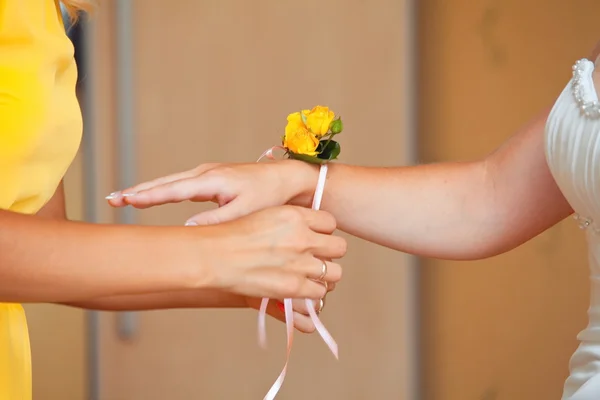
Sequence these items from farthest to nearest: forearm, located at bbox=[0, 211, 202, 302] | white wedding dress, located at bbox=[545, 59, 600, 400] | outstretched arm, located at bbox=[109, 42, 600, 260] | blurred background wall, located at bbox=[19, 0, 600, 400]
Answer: blurred background wall, located at bbox=[19, 0, 600, 400] < outstretched arm, located at bbox=[109, 42, 600, 260] < white wedding dress, located at bbox=[545, 59, 600, 400] < forearm, located at bbox=[0, 211, 202, 302]

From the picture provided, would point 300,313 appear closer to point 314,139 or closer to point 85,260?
point 314,139

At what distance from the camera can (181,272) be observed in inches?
31.9

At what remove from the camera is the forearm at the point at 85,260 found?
786mm

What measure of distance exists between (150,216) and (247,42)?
0.61 m

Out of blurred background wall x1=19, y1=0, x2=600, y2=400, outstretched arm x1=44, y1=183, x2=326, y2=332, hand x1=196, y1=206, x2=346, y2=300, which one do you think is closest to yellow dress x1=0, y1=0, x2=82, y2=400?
outstretched arm x1=44, y1=183, x2=326, y2=332

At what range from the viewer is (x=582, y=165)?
91 cm

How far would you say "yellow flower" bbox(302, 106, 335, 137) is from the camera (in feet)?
3.46

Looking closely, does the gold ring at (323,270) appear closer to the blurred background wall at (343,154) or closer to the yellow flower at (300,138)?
the yellow flower at (300,138)

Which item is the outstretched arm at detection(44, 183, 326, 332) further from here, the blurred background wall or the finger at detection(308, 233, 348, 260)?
the blurred background wall

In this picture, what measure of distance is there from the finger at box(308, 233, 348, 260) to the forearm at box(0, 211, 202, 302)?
166mm

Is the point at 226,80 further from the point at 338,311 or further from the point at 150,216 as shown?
the point at 338,311

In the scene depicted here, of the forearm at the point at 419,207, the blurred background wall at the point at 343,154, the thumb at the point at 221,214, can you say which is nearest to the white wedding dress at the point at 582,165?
the forearm at the point at 419,207

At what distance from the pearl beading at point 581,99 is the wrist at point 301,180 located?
36cm

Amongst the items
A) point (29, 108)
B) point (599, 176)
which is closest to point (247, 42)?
point (29, 108)
